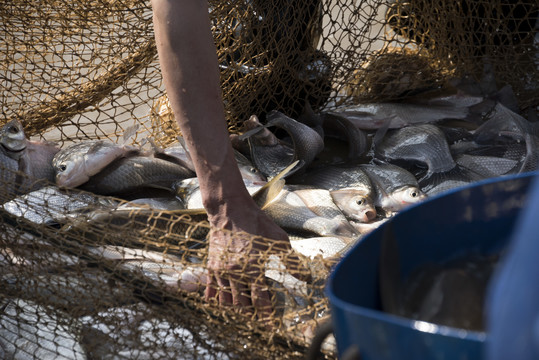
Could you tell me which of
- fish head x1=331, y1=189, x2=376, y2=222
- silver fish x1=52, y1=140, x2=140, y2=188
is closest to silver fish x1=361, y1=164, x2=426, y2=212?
fish head x1=331, y1=189, x2=376, y2=222


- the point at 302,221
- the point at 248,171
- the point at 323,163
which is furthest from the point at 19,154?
the point at 323,163

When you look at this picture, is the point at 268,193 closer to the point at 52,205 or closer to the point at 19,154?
the point at 52,205

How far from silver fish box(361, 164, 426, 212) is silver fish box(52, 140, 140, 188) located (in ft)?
3.83

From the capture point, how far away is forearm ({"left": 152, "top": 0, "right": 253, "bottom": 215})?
2.16 m

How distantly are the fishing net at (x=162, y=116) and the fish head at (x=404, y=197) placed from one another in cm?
92

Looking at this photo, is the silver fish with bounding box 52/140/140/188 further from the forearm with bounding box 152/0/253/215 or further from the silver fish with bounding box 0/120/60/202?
the forearm with bounding box 152/0/253/215

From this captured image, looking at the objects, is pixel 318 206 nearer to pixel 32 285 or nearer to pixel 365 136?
pixel 365 136

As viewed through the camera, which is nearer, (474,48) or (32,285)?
(32,285)

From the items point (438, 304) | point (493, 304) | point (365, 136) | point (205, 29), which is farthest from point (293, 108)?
point (493, 304)

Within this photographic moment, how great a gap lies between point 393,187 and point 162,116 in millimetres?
1280

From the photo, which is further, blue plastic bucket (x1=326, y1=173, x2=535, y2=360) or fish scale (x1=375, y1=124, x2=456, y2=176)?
fish scale (x1=375, y1=124, x2=456, y2=176)

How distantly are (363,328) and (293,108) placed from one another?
2699 millimetres

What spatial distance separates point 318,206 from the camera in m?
2.90

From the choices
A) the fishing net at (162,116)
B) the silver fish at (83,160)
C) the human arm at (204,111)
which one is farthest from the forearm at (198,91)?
the silver fish at (83,160)
